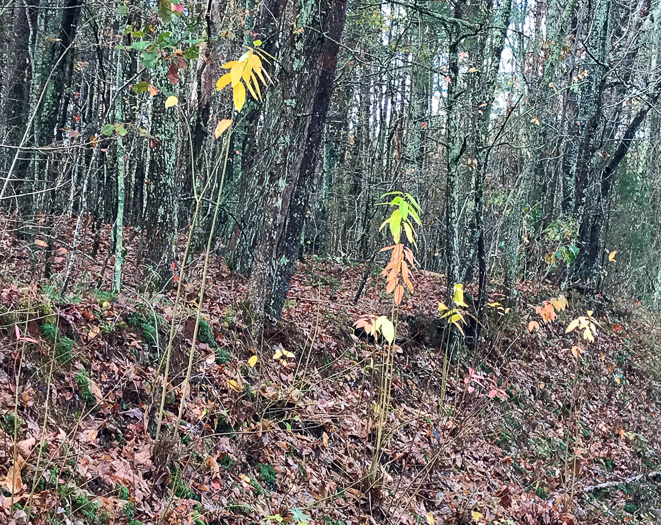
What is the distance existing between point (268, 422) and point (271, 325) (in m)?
2.02

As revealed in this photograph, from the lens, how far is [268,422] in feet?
16.2

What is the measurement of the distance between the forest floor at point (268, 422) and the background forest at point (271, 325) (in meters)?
0.03

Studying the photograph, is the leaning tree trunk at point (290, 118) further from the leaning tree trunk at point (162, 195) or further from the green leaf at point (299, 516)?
the green leaf at point (299, 516)

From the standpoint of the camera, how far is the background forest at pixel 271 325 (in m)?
3.87

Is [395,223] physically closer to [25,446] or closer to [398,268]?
[398,268]

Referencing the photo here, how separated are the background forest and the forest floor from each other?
30 mm

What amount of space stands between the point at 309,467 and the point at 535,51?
1129 cm

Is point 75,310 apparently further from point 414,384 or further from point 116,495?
point 414,384

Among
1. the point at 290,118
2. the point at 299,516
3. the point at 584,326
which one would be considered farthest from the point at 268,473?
the point at 290,118

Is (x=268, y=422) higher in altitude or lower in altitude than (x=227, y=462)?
higher

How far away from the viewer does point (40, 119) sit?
28.6ft

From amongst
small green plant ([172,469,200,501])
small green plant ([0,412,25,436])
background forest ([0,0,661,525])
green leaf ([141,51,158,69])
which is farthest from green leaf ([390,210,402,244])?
small green plant ([0,412,25,436])

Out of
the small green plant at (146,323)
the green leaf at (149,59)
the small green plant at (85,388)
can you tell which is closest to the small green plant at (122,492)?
the small green plant at (85,388)

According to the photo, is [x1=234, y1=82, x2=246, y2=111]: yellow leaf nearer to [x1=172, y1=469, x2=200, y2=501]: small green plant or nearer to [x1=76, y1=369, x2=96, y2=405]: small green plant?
[x1=172, y1=469, x2=200, y2=501]: small green plant
